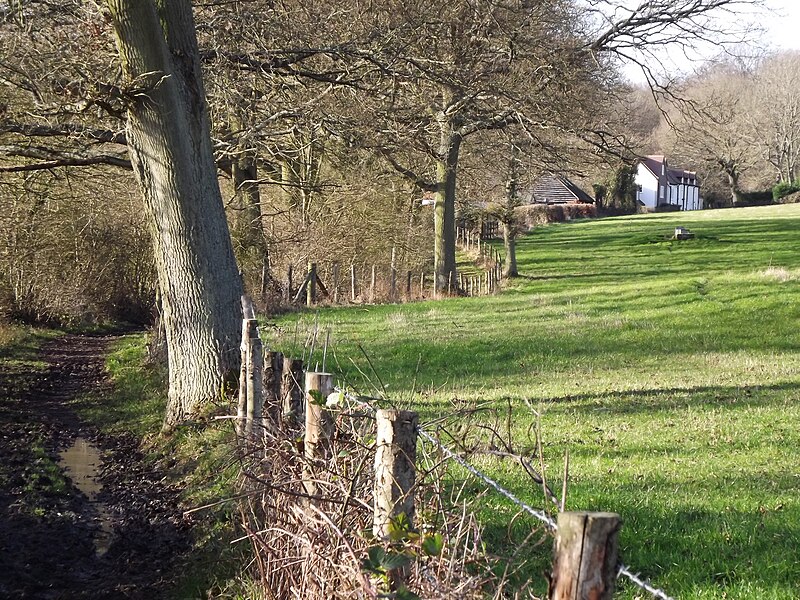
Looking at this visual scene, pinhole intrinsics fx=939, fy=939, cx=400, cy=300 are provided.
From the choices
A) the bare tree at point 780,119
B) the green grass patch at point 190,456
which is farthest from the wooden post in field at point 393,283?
the bare tree at point 780,119

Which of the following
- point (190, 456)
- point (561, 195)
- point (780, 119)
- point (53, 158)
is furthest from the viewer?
point (561, 195)

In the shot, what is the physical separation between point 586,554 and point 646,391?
10108 mm

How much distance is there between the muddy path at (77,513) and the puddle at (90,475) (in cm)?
1

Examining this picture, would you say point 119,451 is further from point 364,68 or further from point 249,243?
point 249,243

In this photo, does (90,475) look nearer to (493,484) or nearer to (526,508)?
(493,484)

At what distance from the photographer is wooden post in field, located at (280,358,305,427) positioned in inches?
246

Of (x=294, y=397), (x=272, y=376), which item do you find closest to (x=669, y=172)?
(x=272, y=376)

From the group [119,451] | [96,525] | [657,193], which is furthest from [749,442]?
[657,193]

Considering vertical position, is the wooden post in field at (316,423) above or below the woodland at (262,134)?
below

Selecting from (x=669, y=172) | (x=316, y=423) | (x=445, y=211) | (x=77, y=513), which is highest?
(x=669, y=172)

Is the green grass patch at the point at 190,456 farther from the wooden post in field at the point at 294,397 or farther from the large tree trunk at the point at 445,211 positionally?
the large tree trunk at the point at 445,211

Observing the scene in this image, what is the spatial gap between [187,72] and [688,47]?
17741mm

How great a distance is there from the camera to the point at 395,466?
3.87 metres

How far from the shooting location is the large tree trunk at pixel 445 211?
95.3 feet
